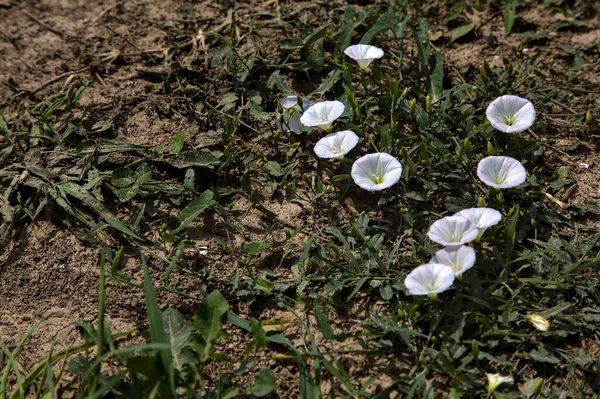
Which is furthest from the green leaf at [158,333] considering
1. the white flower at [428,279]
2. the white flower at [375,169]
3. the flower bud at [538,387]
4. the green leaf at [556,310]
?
the green leaf at [556,310]

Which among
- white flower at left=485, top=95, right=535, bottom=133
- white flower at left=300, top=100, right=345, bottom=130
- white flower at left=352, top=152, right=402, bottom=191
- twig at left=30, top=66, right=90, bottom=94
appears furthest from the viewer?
twig at left=30, top=66, right=90, bottom=94

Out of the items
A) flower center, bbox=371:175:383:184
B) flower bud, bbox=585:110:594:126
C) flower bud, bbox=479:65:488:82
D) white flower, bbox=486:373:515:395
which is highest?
flower bud, bbox=479:65:488:82

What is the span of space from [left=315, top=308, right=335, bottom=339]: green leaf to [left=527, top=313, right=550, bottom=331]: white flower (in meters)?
0.72

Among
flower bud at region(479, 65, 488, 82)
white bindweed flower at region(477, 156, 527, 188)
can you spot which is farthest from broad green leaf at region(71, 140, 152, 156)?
flower bud at region(479, 65, 488, 82)

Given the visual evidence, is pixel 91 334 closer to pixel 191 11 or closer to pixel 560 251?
pixel 560 251

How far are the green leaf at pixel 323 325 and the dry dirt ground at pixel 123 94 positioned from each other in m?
0.15

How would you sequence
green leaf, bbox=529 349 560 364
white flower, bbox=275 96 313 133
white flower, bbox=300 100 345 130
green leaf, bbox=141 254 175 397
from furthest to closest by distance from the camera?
white flower, bbox=275 96 313 133 → white flower, bbox=300 100 345 130 → green leaf, bbox=529 349 560 364 → green leaf, bbox=141 254 175 397

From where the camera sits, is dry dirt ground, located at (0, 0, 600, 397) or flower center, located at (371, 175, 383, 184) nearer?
dry dirt ground, located at (0, 0, 600, 397)

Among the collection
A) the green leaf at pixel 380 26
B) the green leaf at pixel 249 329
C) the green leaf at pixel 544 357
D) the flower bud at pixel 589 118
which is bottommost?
the green leaf at pixel 544 357

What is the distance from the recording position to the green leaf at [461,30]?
369 centimetres

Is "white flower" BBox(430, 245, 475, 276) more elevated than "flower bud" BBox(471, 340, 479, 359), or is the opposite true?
"white flower" BBox(430, 245, 475, 276)

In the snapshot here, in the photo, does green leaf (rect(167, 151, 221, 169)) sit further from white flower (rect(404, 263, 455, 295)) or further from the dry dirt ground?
white flower (rect(404, 263, 455, 295))

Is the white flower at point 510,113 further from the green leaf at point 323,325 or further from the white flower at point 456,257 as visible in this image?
the green leaf at point 323,325

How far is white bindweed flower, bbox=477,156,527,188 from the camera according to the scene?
2693 mm
